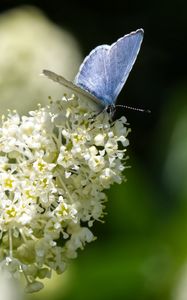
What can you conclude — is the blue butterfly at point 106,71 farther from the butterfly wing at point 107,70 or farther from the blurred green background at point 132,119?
the blurred green background at point 132,119

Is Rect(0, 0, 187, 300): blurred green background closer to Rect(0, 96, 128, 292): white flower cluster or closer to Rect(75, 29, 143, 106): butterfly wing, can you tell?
Rect(0, 96, 128, 292): white flower cluster

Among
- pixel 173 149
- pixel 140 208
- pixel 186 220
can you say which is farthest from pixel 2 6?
pixel 186 220

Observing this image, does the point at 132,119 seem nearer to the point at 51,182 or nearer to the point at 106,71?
the point at 106,71

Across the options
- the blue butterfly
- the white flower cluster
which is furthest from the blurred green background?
the blue butterfly

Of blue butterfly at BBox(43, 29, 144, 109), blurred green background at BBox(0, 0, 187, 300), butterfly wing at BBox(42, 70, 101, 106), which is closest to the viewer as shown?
butterfly wing at BBox(42, 70, 101, 106)

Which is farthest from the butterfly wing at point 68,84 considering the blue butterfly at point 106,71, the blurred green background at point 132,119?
the blurred green background at point 132,119

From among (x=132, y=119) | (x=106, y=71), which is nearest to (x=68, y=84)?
(x=106, y=71)

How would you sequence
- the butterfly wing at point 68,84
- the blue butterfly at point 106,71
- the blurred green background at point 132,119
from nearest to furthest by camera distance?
the butterfly wing at point 68,84, the blue butterfly at point 106,71, the blurred green background at point 132,119
